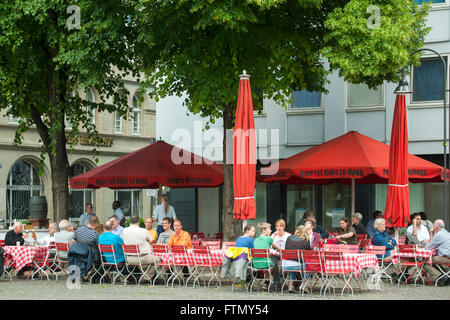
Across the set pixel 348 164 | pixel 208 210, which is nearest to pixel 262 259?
pixel 348 164

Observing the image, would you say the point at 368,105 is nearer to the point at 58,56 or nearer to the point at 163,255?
the point at 58,56

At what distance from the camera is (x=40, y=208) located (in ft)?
119

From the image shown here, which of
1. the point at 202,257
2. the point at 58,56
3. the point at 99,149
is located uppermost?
the point at 58,56

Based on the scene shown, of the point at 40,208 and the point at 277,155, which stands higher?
the point at 277,155

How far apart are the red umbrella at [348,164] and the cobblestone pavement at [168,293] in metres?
3.26

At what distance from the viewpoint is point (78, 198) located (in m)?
45.5

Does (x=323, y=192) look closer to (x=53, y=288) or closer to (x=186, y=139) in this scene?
(x=186, y=139)

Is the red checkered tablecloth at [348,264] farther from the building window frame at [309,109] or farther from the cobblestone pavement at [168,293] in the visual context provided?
the building window frame at [309,109]

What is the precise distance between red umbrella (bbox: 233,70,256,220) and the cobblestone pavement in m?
1.65

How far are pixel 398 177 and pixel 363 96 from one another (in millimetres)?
9240

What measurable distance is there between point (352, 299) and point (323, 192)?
1194 cm

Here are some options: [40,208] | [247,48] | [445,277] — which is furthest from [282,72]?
[40,208]

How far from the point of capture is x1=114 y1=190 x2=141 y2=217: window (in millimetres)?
48688

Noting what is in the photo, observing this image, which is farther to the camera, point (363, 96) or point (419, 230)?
point (363, 96)
